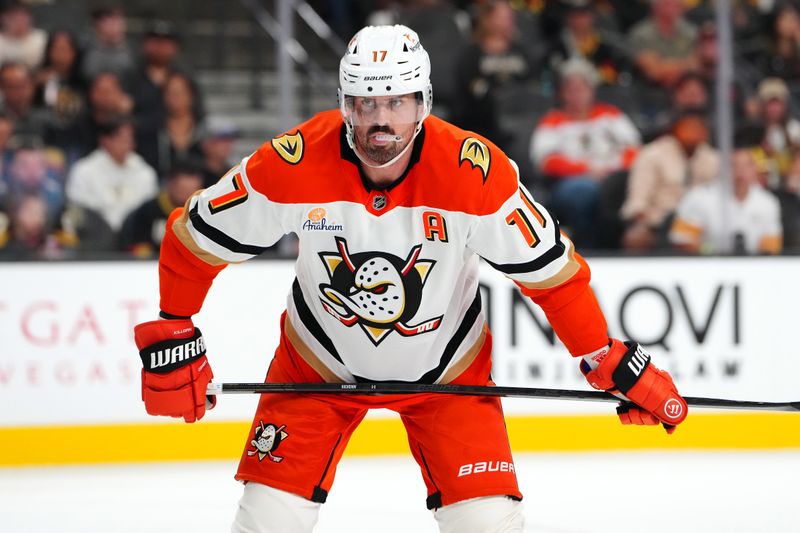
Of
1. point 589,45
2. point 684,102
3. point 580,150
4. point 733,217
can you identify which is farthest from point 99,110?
point 733,217

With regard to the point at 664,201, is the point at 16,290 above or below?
below

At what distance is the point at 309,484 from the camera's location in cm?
271

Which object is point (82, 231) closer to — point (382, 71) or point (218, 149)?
point (218, 149)

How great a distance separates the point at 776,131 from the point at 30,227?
3949mm

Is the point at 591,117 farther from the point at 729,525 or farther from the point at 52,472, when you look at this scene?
the point at 52,472

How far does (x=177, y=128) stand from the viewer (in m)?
5.72

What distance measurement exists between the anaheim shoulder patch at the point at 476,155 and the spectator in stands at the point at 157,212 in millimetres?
2824

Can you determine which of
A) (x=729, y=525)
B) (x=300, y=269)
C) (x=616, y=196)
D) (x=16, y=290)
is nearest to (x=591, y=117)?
(x=616, y=196)

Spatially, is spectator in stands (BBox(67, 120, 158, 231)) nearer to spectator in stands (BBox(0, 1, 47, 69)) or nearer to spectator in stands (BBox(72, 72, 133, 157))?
spectator in stands (BBox(72, 72, 133, 157))

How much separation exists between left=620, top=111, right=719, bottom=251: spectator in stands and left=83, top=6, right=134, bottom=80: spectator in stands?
2717mm

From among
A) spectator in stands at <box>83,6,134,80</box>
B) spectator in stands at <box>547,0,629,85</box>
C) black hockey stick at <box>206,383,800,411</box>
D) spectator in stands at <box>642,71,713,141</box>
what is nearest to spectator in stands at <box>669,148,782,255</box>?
spectator in stands at <box>642,71,713,141</box>

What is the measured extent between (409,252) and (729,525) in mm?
1939

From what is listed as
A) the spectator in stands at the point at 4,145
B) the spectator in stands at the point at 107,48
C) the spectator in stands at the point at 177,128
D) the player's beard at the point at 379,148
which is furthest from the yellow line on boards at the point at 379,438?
the player's beard at the point at 379,148

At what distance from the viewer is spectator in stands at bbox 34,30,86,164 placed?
564cm
